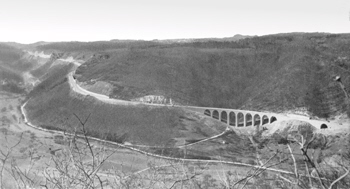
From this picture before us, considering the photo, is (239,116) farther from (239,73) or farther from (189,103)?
(239,73)

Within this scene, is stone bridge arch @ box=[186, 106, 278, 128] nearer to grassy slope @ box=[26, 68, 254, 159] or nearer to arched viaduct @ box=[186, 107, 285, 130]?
arched viaduct @ box=[186, 107, 285, 130]

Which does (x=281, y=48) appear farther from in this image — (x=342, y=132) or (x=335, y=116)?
(x=342, y=132)

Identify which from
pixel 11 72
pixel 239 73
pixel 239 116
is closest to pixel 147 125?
pixel 239 116

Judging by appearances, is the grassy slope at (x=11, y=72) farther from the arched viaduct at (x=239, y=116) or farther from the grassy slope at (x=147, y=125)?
the arched viaduct at (x=239, y=116)

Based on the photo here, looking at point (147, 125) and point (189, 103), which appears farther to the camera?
point (189, 103)

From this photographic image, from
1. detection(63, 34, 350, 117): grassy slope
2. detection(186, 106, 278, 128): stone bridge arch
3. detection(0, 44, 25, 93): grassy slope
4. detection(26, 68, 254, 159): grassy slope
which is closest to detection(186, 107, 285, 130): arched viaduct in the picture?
detection(186, 106, 278, 128): stone bridge arch

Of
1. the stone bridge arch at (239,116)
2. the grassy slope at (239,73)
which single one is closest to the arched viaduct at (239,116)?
the stone bridge arch at (239,116)
